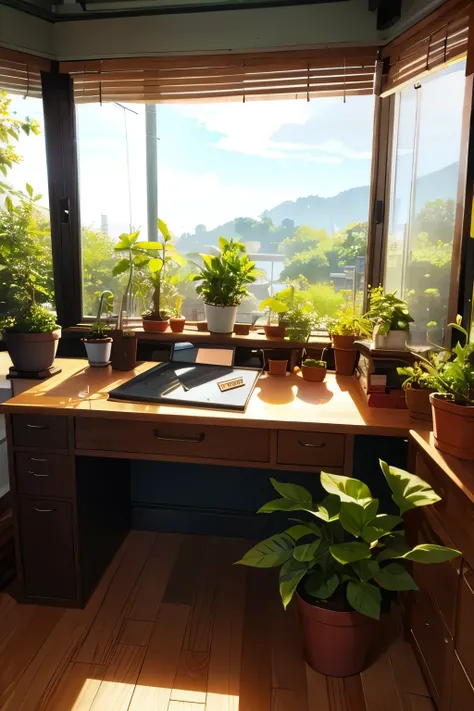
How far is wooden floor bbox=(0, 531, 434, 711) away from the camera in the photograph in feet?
5.51

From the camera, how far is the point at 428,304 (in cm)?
216

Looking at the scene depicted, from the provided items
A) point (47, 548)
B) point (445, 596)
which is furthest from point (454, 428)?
point (47, 548)

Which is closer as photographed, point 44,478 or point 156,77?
point 44,478

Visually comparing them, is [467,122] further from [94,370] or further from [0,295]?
[0,295]

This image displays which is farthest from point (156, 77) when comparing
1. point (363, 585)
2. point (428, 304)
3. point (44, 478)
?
point (363, 585)

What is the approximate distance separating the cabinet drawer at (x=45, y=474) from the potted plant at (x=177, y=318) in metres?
0.91

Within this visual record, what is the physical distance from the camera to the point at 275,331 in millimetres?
2553

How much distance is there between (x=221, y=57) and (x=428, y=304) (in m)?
1.51

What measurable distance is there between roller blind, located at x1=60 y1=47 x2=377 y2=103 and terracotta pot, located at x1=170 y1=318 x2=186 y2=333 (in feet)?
3.52

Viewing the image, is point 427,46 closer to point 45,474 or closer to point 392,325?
point 392,325

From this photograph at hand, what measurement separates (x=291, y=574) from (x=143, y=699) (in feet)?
2.02

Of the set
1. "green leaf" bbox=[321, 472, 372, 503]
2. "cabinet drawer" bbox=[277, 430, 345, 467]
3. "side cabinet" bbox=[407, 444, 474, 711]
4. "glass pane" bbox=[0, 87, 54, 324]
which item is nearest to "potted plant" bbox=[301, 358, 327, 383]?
"cabinet drawer" bbox=[277, 430, 345, 467]

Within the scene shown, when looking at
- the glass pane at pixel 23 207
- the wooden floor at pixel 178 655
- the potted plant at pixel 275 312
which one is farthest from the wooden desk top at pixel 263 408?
the wooden floor at pixel 178 655

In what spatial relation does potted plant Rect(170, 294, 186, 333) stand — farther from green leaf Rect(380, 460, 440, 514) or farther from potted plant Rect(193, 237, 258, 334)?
green leaf Rect(380, 460, 440, 514)
